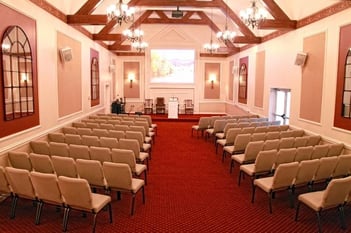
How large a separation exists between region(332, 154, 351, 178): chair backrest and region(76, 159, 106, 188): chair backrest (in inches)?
146

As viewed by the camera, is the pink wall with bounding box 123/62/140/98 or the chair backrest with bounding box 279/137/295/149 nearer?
the chair backrest with bounding box 279/137/295/149

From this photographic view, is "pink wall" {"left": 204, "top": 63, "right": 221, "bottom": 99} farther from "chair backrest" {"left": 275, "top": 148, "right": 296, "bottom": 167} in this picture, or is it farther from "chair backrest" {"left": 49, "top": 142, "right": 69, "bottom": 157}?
"chair backrest" {"left": 49, "top": 142, "right": 69, "bottom": 157}

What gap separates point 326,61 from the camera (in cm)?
703

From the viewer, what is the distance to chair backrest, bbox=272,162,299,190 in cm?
429

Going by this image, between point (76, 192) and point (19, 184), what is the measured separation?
37.4 inches

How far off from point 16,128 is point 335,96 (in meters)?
6.60

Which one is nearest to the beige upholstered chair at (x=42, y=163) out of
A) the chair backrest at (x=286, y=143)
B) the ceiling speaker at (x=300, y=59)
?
the chair backrest at (x=286, y=143)

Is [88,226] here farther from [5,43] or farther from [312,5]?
[312,5]

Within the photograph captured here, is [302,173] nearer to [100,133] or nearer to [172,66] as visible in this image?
[100,133]

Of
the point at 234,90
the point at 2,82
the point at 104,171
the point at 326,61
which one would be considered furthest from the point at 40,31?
the point at 234,90

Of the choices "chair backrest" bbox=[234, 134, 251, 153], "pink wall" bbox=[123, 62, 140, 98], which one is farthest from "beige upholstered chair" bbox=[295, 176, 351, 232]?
"pink wall" bbox=[123, 62, 140, 98]

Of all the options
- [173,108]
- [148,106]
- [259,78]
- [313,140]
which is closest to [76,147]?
[313,140]

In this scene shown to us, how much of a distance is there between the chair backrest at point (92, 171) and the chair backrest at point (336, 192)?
3.00 m

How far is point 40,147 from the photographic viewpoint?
5676mm
